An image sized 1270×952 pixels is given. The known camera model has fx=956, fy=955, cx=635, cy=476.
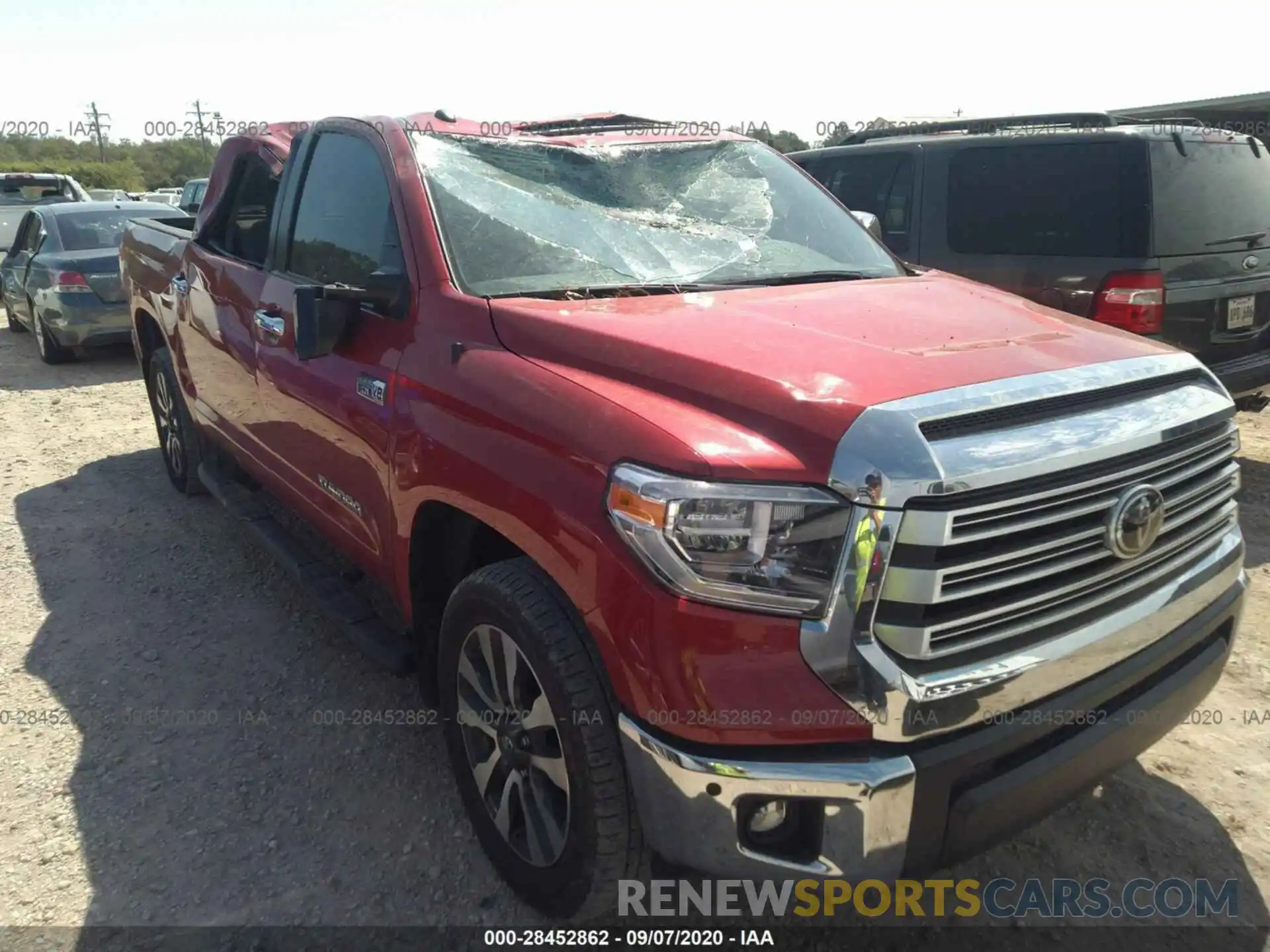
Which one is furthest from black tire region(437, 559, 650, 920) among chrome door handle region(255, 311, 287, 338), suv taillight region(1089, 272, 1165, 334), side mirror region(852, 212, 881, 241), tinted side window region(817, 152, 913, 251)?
tinted side window region(817, 152, 913, 251)

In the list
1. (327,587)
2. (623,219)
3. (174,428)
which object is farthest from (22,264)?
(623,219)

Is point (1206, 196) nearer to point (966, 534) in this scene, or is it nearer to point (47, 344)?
point (966, 534)

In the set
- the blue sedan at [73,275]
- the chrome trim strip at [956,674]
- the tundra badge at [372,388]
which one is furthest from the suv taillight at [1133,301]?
the blue sedan at [73,275]

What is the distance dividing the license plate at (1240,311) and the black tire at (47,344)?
10.1 m

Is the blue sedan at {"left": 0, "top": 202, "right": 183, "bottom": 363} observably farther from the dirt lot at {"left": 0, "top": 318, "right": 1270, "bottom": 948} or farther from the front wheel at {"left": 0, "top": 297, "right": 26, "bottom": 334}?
the dirt lot at {"left": 0, "top": 318, "right": 1270, "bottom": 948}

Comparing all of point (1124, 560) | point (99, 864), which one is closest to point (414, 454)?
point (99, 864)

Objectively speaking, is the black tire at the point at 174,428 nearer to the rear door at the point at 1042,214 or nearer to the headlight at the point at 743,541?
the headlight at the point at 743,541

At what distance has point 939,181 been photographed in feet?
19.6

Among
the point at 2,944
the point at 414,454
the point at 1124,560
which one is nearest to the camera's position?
the point at 1124,560

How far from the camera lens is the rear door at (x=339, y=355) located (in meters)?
2.89

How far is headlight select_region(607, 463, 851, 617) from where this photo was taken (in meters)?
1.83

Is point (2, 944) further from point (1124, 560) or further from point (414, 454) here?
point (1124, 560)

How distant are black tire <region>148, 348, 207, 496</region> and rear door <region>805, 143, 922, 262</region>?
4169mm

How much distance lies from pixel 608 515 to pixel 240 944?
157 centimetres
